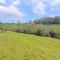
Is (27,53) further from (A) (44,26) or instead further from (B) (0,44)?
(A) (44,26)

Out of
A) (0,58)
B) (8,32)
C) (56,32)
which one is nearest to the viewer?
(0,58)

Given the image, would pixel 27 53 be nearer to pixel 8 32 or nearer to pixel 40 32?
pixel 8 32

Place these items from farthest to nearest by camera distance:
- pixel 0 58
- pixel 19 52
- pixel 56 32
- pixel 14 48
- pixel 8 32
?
pixel 56 32 → pixel 8 32 → pixel 14 48 → pixel 19 52 → pixel 0 58

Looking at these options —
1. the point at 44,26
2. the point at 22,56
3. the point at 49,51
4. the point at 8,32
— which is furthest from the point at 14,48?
the point at 44,26

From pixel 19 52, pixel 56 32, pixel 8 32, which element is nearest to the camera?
pixel 19 52

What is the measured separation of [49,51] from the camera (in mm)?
10453

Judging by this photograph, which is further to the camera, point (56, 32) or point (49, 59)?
point (56, 32)

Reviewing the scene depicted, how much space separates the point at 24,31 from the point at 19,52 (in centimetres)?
680

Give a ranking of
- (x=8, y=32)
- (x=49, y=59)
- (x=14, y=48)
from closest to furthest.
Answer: (x=49, y=59) → (x=14, y=48) → (x=8, y=32)

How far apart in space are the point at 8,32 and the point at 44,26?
3.50m

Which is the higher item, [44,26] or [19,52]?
[44,26]

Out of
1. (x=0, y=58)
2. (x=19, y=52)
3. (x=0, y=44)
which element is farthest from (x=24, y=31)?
(x=0, y=58)

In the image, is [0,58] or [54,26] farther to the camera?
[54,26]

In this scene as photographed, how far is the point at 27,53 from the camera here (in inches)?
365
